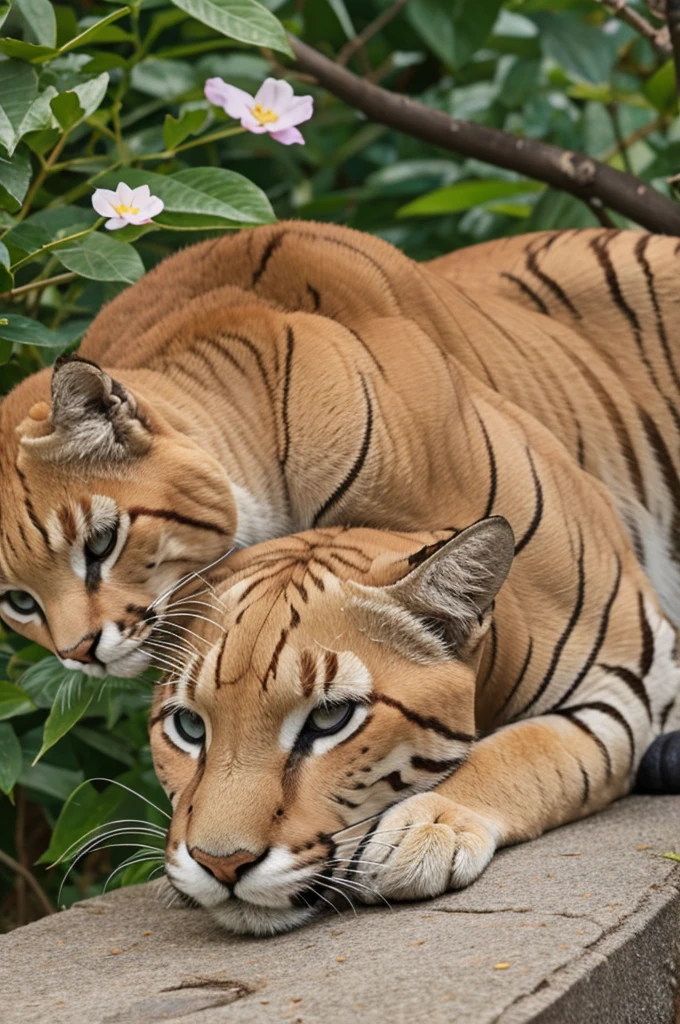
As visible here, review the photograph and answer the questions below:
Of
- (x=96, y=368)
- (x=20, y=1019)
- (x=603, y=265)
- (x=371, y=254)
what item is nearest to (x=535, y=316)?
(x=603, y=265)

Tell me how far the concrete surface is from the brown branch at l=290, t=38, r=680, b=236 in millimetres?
1931

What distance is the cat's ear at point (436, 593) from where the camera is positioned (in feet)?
6.85

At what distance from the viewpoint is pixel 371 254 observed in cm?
274

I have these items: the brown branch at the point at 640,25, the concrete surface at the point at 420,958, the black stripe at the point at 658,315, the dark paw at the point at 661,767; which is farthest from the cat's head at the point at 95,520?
the brown branch at the point at 640,25

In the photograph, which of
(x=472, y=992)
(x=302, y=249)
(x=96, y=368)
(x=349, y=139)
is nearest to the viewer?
(x=472, y=992)

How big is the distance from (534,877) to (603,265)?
165 centimetres

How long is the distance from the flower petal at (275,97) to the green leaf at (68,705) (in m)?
1.19

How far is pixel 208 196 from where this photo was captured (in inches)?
105

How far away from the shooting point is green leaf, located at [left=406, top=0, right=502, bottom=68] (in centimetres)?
387

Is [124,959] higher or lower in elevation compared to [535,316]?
lower

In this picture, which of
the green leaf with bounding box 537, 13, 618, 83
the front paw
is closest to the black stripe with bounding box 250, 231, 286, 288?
the front paw

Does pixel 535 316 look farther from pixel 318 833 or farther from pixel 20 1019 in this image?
pixel 20 1019

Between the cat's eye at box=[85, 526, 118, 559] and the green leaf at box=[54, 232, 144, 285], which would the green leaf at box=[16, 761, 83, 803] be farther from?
the green leaf at box=[54, 232, 144, 285]

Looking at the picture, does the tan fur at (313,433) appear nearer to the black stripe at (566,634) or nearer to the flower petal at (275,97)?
the black stripe at (566,634)
